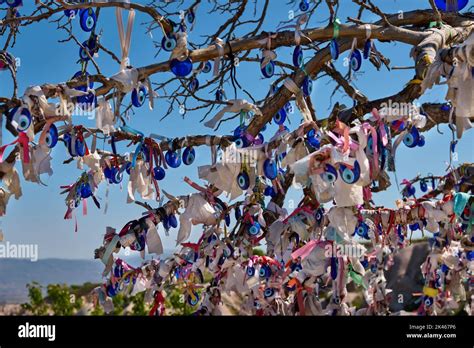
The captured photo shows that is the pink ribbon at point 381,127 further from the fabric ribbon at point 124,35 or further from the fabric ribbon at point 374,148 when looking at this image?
the fabric ribbon at point 124,35

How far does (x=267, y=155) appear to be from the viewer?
1688 millimetres

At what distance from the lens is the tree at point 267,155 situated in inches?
58.9

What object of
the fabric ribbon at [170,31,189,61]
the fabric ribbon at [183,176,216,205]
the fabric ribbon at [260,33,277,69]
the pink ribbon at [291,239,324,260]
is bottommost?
the pink ribbon at [291,239,324,260]

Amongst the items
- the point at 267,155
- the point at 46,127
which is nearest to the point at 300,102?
the point at 267,155

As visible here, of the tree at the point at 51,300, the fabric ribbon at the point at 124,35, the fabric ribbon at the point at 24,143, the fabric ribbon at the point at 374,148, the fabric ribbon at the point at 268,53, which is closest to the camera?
the fabric ribbon at the point at 374,148

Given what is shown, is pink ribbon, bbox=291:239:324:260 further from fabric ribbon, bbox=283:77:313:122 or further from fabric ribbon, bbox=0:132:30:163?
fabric ribbon, bbox=0:132:30:163

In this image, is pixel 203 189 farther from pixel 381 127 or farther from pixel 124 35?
pixel 381 127

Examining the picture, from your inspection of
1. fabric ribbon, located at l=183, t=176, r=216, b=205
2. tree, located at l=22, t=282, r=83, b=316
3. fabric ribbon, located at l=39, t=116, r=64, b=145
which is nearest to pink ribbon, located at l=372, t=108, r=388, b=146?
fabric ribbon, located at l=183, t=176, r=216, b=205

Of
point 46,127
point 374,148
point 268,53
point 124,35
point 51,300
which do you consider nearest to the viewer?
point 374,148

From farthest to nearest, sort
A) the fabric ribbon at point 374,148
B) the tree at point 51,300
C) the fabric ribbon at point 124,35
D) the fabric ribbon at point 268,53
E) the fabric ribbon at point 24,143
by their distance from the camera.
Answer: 1. the tree at point 51,300
2. the fabric ribbon at point 268,53
3. the fabric ribbon at point 124,35
4. the fabric ribbon at point 24,143
5. the fabric ribbon at point 374,148

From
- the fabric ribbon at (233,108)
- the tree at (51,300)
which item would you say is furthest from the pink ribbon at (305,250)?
the tree at (51,300)

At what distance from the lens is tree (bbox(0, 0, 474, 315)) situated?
150 centimetres
